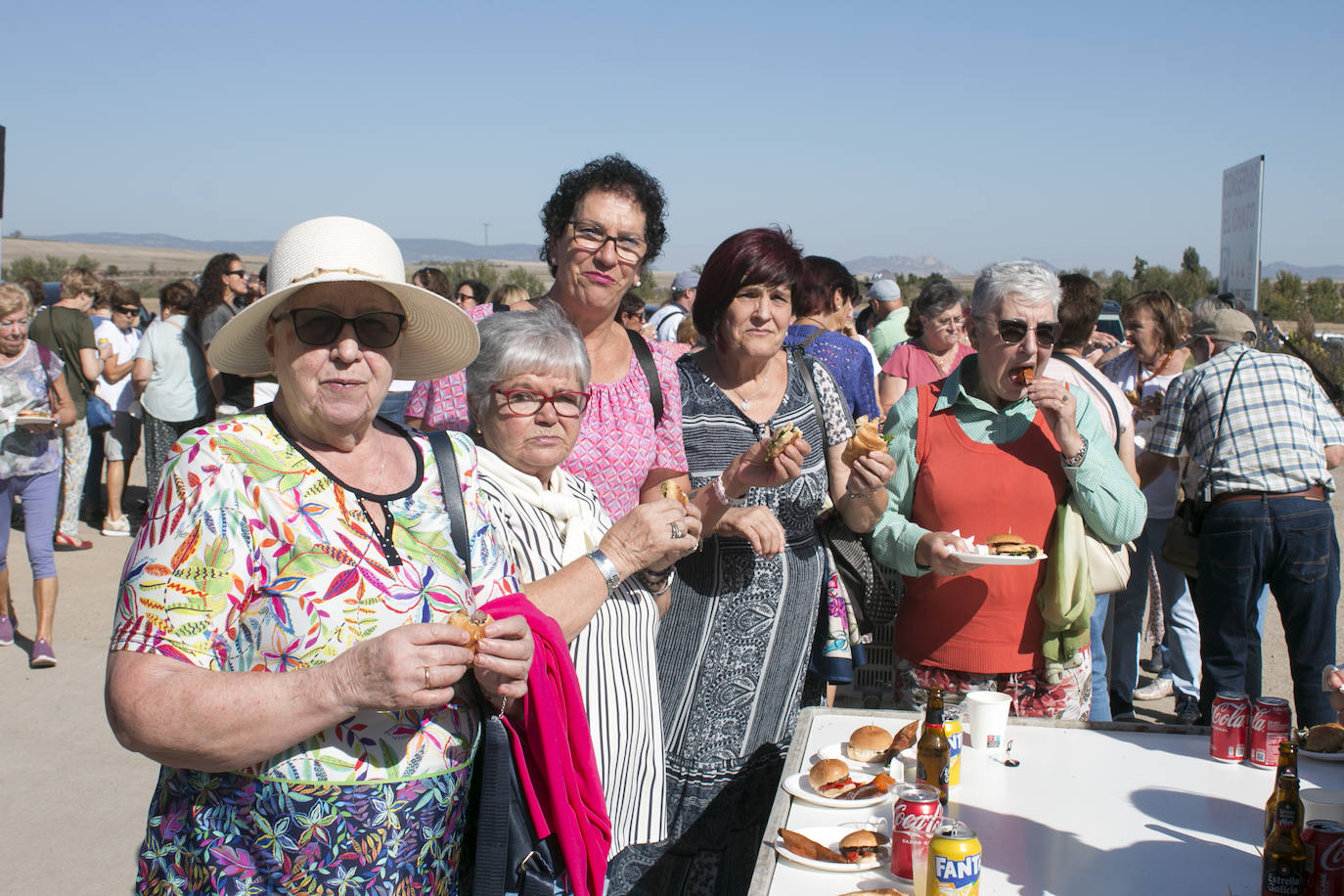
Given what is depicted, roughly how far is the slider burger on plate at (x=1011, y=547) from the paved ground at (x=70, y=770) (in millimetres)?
3482

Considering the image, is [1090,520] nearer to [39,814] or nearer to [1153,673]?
[1153,673]

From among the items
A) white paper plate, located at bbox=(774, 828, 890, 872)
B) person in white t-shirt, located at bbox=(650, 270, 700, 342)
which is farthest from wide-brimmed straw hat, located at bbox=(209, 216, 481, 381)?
person in white t-shirt, located at bbox=(650, 270, 700, 342)

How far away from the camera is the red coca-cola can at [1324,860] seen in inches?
76.8

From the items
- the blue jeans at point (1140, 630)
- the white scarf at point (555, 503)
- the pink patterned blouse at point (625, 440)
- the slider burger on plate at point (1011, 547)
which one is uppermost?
the pink patterned blouse at point (625, 440)

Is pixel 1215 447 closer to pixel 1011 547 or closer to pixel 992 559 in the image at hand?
pixel 1011 547

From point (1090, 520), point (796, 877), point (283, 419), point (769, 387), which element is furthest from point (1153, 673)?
point (283, 419)

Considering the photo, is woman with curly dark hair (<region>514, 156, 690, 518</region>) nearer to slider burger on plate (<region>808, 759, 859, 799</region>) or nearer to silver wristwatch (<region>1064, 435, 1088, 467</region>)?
slider burger on plate (<region>808, 759, 859, 799</region>)

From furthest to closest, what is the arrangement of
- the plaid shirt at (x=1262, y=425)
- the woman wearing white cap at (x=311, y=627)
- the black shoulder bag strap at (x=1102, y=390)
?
1. the plaid shirt at (x=1262, y=425)
2. the black shoulder bag strap at (x=1102, y=390)
3. the woman wearing white cap at (x=311, y=627)

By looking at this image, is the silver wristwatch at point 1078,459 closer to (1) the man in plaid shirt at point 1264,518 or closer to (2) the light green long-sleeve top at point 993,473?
(2) the light green long-sleeve top at point 993,473

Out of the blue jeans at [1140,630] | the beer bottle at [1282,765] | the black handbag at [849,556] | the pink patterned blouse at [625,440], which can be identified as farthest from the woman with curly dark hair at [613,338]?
the blue jeans at [1140,630]

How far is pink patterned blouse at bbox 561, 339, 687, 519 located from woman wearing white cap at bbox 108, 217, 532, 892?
3.12 ft

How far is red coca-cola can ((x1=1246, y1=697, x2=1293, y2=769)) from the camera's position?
276 cm

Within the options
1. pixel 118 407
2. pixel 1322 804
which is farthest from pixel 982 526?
pixel 118 407

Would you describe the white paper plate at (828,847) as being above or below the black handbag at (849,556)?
below
